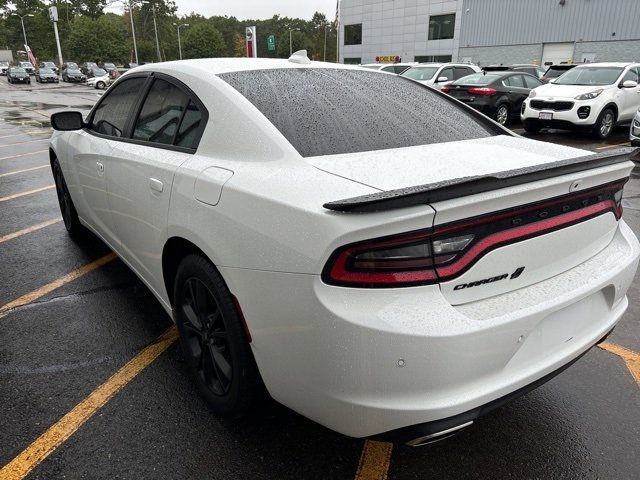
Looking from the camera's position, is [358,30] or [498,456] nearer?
[498,456]

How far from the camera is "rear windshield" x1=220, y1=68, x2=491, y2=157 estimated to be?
213 centimetres

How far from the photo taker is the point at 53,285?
3.72m

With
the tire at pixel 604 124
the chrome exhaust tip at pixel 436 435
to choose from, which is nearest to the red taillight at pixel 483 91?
the tire at pixel 604 124

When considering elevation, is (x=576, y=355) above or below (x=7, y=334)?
above

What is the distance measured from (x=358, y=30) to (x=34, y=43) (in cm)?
7157

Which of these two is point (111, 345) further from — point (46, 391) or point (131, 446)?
point (131, 446)

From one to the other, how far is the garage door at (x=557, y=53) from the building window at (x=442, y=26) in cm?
860

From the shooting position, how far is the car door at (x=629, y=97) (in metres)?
10.8

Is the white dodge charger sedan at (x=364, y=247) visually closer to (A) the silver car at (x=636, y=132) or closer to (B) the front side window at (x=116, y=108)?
(B) the front side window at (x=116, y=108)

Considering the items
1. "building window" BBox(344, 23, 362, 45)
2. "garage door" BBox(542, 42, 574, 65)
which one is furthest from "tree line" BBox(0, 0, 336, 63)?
"garage door" BBox(542, 42, 574, 65)

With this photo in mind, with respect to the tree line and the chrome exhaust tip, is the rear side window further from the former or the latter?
the tree line

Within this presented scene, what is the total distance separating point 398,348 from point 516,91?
12.9 m

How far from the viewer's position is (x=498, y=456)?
81.9 inches

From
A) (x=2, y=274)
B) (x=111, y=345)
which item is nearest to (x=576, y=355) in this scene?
(x=111, y=345)
